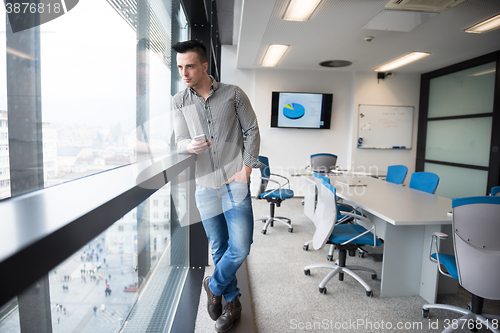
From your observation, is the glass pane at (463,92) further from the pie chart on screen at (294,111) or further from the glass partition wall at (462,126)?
the pie chart on screen at (294,111)

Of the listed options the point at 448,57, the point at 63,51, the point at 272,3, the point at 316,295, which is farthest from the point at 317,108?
the point at 63,51

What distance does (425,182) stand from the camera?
11.9ft

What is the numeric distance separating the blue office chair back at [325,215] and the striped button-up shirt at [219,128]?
1.01 m

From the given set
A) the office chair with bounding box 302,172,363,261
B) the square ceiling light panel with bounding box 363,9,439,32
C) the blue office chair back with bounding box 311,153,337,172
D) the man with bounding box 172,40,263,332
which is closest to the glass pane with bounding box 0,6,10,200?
the man with bounding box 172,40,263,332

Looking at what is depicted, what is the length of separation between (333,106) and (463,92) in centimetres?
246

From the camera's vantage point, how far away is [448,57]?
17.7 feet

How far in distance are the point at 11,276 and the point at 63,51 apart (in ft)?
2.61

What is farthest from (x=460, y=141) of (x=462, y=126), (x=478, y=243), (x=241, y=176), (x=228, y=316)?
(x=228, y=316)

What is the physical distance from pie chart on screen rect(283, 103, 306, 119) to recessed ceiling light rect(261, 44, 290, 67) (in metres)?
0.97

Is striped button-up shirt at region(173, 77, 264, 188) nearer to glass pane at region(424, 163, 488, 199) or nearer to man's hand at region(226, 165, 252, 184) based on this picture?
man's hand at region(226, 165, 252, 184)

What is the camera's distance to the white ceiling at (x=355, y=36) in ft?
11.2

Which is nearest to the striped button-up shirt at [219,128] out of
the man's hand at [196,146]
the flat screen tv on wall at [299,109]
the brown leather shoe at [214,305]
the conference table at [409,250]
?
the man's hand at [196,146]

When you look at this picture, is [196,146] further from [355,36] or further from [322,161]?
[322,161]

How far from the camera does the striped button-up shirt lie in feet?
5.89
